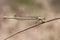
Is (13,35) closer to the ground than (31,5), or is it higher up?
closer to the ground

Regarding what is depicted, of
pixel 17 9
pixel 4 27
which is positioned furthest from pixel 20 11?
pixel 4 27

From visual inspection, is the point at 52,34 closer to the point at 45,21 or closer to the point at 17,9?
the point at 45,21

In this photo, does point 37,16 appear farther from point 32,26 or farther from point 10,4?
point 10,4

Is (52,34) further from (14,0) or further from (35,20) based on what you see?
(14,0)

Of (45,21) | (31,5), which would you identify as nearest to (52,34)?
(45,21)

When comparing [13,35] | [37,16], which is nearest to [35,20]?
[37,16]

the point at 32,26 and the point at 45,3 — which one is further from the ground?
the point at 45,3
